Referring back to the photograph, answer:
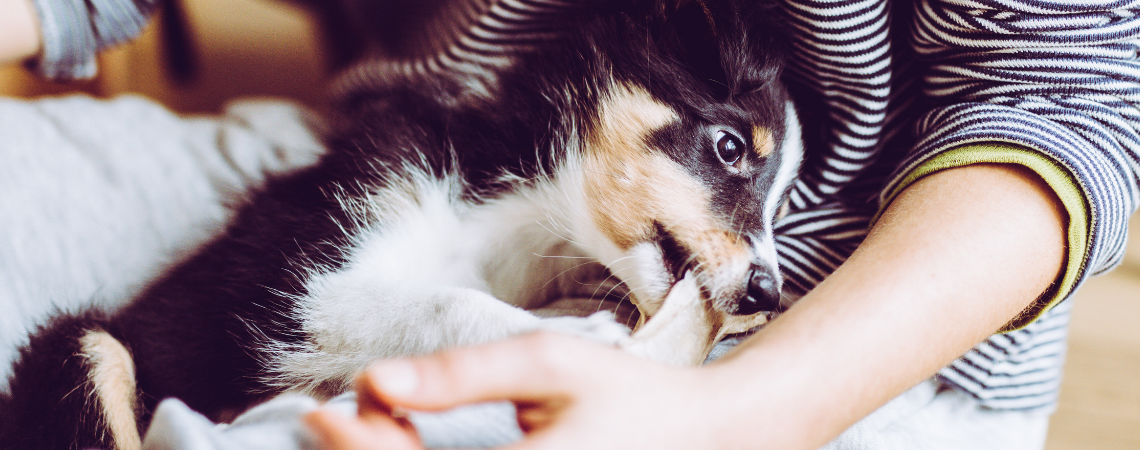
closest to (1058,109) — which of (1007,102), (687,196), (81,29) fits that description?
(1007,102)

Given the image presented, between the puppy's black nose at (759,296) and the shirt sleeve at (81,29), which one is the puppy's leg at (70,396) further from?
the puppy's black nose at (759,296)

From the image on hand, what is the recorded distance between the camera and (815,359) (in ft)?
2.29

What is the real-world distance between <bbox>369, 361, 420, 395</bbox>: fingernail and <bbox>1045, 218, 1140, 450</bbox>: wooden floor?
180cm

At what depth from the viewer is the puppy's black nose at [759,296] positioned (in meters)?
0.96

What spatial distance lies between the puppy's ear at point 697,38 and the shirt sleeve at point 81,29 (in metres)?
1.32

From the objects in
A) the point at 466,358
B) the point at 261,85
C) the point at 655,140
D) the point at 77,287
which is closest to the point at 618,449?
the point at 466,358

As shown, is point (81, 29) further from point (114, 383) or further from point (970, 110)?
point (970, 110)

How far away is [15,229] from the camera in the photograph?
4.00ft

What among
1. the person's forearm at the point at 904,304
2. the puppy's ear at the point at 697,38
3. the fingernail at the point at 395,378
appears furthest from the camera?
the puppy's ear at the point at 697,38

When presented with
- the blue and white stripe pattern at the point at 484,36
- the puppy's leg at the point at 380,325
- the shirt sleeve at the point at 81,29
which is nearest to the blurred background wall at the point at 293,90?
the blue and white stripe pattern at the point at 484,36

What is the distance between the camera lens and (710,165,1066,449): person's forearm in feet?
2.23

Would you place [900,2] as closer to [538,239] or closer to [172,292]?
[538,239]

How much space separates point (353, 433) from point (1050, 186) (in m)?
0.92

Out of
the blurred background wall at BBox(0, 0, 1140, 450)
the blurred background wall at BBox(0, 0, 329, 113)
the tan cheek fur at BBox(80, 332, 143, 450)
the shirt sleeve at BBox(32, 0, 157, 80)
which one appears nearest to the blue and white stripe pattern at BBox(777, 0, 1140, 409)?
the blurred background wall at BBox(0, 0, 1140, 450)
